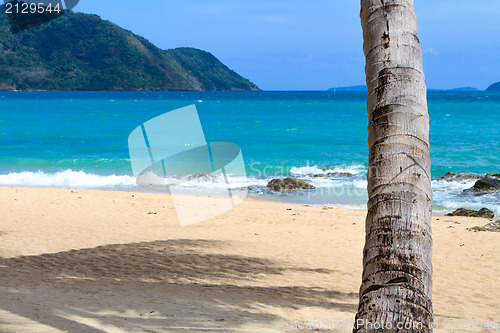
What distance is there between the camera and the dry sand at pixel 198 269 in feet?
13.4

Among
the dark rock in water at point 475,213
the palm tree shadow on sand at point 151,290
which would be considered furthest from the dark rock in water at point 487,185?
the palm tree shadow on sand at point 151,290

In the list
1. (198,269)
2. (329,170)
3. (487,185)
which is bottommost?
(198,269)

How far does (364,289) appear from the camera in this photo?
2357mm

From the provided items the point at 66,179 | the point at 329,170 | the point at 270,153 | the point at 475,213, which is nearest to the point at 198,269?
the point at 475,213

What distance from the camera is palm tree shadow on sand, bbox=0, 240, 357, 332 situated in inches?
155

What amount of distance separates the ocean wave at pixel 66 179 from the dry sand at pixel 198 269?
16.3 ft

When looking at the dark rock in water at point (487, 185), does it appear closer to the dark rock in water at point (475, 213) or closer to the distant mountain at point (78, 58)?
the dark rock in water at point (475, 213)

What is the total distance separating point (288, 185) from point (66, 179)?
25.5ft

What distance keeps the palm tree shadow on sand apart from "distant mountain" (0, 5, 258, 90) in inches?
3756

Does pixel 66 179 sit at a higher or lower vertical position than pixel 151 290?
higher

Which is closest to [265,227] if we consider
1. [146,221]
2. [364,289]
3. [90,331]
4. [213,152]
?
[146,221]

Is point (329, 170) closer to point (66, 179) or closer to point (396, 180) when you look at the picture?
point (66, 179)

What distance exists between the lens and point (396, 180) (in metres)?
2.42

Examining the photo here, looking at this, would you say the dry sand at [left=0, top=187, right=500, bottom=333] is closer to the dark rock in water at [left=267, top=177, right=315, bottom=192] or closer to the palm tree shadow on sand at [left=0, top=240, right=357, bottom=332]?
the palm tree shadow on sand at [left=0, top=240, right=357, bottom=332]
